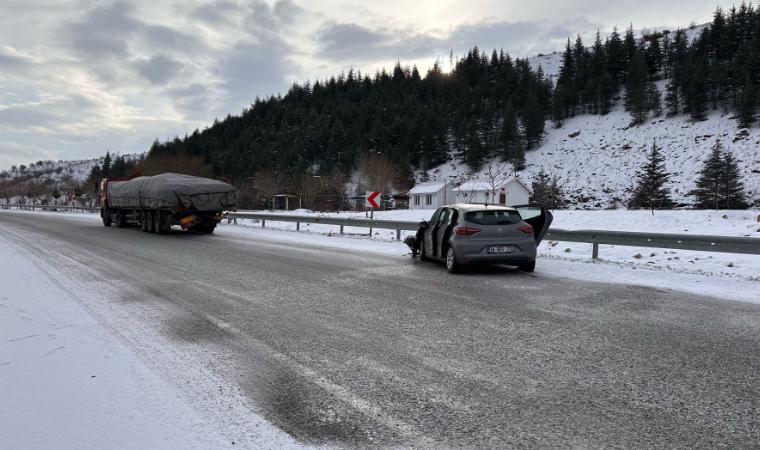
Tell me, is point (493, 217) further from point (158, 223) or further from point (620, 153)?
point (620, 153)

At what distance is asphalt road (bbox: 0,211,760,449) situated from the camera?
3180 mm

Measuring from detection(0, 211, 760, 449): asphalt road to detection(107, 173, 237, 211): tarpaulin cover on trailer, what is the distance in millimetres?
11981

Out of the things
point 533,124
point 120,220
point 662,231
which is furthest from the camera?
point 533,124

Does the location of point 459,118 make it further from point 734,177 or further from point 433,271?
point 433,271

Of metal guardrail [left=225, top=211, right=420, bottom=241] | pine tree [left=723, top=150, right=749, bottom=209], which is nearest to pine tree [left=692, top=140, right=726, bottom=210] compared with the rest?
pine tree [left=723, top=150, right=749, bottom=209]

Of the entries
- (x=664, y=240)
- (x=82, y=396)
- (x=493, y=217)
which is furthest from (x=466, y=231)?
(x=82, y=396)

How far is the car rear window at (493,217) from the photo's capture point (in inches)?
416

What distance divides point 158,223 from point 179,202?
5.37 feet

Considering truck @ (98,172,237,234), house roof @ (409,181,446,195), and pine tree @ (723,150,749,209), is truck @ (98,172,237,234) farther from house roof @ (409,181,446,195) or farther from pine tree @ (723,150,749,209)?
house roof @ (409,181,446,195)

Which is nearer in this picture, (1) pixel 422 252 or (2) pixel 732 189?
(1) pixel 422 252

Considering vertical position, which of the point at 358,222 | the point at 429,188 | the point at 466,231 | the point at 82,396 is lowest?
the point at 82,396

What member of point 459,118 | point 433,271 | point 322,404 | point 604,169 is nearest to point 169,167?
point 459,118

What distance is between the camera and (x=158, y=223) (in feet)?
71.4

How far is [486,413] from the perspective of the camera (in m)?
3.38
